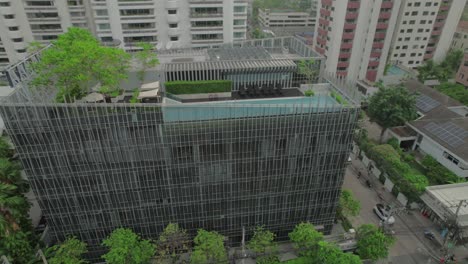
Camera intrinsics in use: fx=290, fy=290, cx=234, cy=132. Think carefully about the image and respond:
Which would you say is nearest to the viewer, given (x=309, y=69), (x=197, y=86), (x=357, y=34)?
(x=197, y=86)

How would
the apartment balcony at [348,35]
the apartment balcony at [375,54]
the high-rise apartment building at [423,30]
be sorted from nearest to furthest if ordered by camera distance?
the apartment balcony at [348,35]
the apartment balcony at [375,54]
the high-rise apartment building at [423,30]

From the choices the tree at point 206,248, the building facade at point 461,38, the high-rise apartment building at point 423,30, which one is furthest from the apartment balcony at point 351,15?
the tree at point 206,248

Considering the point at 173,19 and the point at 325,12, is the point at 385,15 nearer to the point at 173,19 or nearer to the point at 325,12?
the point at 325,12

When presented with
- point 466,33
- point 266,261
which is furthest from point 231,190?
point 466,33

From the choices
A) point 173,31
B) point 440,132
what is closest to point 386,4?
point 440,132

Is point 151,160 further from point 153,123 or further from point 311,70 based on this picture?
point 311,70

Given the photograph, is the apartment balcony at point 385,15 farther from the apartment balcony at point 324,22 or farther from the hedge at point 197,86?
the hedge at point 197,86

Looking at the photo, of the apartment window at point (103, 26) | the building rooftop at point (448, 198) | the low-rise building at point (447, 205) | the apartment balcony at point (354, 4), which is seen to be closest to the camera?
the low-rise building at point (447, 205)
